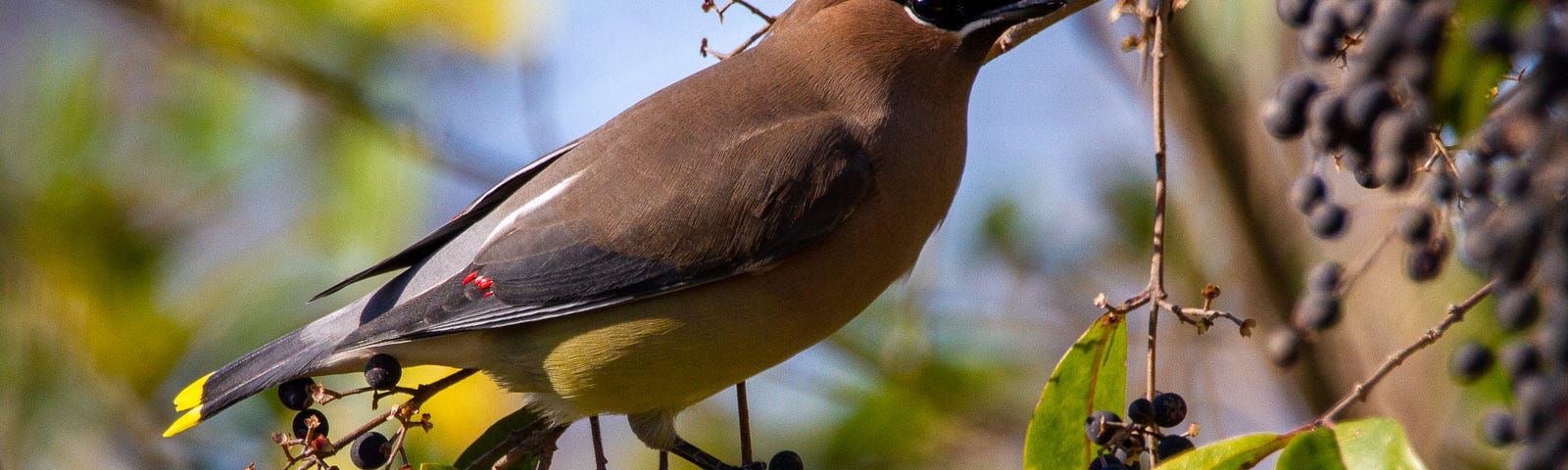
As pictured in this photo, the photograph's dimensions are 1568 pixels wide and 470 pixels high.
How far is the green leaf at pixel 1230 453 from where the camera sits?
1.90 metres

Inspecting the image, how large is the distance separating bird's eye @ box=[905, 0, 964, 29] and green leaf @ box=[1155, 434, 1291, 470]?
1309 mm

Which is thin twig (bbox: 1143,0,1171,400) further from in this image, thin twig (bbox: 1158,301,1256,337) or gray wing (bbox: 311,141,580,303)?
gray wing (bbox: 311,141,580,303)

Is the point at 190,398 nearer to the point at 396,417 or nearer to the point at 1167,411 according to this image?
the point at 396,417

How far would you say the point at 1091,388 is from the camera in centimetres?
241

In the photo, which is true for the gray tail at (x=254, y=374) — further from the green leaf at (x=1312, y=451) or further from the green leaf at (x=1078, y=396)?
the green leaf at (x=1312, y=451)

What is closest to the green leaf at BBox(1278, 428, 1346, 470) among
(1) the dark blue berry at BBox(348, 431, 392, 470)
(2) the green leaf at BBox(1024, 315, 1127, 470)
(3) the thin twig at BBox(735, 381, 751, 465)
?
(2) the green leaf at BBox(1024, 315, 1127, 470)

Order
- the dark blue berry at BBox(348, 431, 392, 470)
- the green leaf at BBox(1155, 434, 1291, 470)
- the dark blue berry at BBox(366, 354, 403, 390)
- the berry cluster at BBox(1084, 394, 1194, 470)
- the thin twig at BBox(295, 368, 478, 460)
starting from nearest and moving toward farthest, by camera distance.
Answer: the green leaf at BBox(1155, 434, 1291, 470) → the berry cluster at BBox(1084, 394, 1194, 470) → the thin twig at BBox(295, 368, 478, 460) → the dark blue berry at BBox(348, 431, 392, 470) → the dark blue berry at BBox(366, 354, 403, 390)

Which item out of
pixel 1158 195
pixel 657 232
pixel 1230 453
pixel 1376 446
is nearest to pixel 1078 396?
pixel 1158 195

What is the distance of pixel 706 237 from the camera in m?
2.89

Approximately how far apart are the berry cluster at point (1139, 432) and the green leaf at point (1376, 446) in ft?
1.00

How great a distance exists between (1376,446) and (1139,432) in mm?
440

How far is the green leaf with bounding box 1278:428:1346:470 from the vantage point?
1.84m

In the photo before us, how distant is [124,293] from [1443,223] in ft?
10.8

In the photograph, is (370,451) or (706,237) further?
(706,237)
